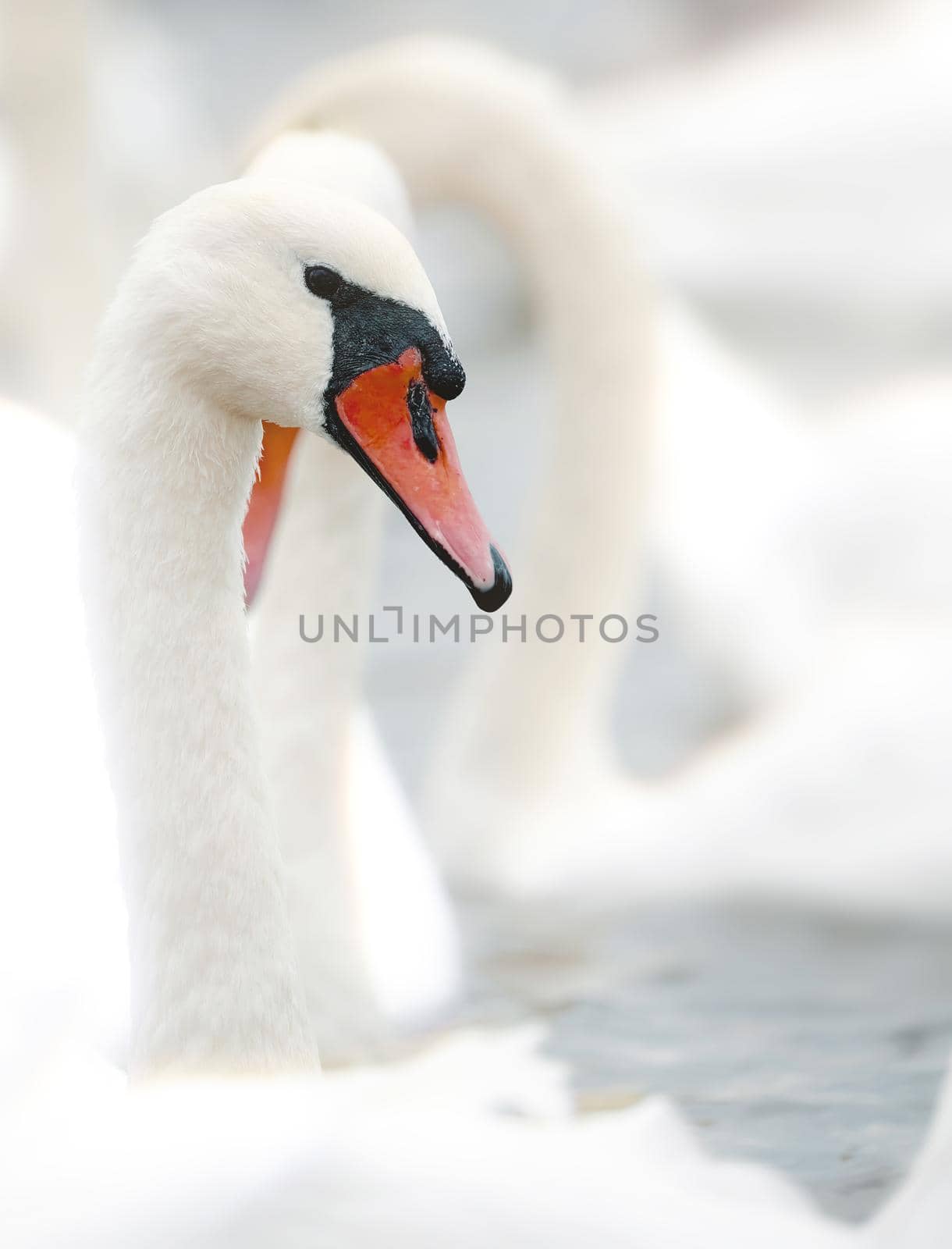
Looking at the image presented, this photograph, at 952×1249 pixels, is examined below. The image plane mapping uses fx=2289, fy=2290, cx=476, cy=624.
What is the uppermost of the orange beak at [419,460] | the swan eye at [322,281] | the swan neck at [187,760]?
the swan eye at [322,281]

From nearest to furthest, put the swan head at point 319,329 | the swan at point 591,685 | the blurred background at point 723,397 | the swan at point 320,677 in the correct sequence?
Result: the swan head at point 319,329, the swan at point 320,677, the blurred background at point 723,397, the swan at point 591,685

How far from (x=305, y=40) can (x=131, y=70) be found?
1977mm

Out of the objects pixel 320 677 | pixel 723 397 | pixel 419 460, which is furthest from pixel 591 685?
pixel 419 460

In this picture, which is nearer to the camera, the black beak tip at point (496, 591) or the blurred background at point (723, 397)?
the black beak tip at point (496, 591)

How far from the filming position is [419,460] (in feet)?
7.06

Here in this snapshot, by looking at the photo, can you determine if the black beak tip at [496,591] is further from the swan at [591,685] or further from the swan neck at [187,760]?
the swan at [591,685]

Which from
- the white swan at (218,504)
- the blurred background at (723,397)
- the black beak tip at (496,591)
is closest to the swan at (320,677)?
the blurred background at (723,397)

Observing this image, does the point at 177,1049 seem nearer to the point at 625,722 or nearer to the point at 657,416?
the point at 657,416

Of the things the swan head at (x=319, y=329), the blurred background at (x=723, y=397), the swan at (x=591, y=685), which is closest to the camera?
the swan head at (x=319, y=329)

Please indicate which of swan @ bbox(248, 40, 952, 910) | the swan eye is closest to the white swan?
the swan eye

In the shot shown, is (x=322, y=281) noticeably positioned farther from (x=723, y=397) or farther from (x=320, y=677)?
(x=723, y=397)

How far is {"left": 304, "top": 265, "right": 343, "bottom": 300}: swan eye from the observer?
2088 mm

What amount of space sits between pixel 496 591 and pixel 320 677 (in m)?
0.93

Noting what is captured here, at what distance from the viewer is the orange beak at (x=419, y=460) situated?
211 centimetres
